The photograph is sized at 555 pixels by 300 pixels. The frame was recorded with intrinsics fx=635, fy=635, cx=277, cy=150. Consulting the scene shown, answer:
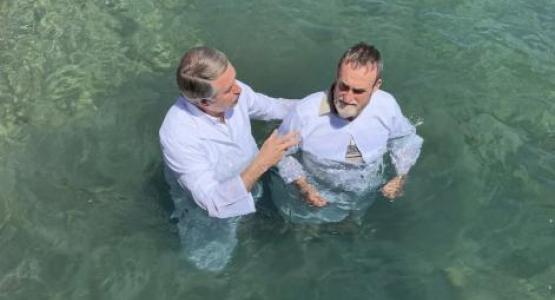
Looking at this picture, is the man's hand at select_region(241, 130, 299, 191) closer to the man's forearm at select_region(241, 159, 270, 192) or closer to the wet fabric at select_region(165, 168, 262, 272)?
the man's forearm at select_region(241, 159, 270, 192)

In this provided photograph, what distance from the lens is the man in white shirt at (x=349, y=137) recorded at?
464 centimetres

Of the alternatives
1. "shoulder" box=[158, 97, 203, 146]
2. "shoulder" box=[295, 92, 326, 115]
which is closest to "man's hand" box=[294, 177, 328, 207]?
"shoulder" box=[295, 92, 326, 115]

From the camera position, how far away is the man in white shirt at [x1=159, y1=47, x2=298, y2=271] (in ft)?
15.0

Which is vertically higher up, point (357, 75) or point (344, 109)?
point (357, 75)

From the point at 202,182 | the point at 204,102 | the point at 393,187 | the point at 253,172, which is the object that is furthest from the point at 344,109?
the point at 202,182

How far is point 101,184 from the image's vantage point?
6.45 metres

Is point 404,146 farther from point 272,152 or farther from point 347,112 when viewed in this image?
point 272,152

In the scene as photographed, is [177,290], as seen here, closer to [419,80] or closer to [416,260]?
[416,260]

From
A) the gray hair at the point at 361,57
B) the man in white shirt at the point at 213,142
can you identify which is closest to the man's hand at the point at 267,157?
the man in white shirt at the point at 213,142

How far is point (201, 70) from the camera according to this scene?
4.51 m

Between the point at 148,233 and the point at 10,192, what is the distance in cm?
151

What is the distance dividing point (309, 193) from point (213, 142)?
901 millimetres

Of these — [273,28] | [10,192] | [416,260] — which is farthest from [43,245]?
[273,28]

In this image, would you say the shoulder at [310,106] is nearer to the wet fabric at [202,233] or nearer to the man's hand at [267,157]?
the man's hand at [267,157]
